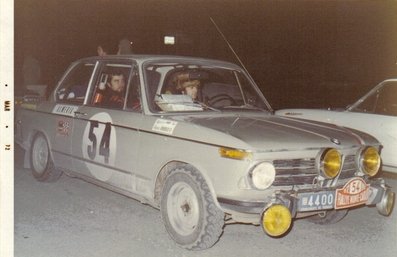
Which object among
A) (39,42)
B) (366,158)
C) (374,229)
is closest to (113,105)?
(366,158)

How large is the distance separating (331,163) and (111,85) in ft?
8.58

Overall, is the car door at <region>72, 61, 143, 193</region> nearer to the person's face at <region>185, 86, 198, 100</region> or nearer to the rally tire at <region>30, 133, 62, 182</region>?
the person's face at <region>185, 86, 198, 100</region>

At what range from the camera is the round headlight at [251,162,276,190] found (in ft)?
12.0

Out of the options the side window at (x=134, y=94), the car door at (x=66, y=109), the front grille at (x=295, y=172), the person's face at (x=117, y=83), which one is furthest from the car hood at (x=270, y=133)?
the car door at (x=66, y=109)

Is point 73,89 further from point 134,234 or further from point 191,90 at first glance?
point 134,234

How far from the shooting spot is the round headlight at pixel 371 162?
4198 mm

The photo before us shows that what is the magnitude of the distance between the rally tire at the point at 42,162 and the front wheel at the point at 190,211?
7.51ft

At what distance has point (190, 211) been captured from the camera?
4043 millimetres

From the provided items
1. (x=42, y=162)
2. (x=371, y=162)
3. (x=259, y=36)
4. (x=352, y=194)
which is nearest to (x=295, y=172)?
(x=352, y=194)

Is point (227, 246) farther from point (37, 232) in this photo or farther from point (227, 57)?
point (227, 57)

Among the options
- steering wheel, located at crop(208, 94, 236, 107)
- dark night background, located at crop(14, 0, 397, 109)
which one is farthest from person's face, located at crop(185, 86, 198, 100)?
dark night background, located at crop(14, 0, 397, 109)

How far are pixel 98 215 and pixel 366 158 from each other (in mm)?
2639

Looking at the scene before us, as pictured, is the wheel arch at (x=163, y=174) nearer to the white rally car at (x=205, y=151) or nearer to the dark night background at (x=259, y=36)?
the white rally car at (x=205, y=151)

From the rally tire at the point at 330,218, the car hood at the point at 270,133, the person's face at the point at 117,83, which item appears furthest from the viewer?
the person's face at the point at 117,83
